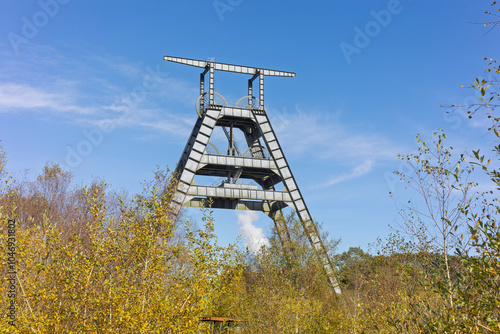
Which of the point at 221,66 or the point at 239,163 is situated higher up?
the point at 221,66

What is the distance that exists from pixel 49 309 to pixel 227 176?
3790cm

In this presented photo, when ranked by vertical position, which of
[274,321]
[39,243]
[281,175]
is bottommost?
[274,321]

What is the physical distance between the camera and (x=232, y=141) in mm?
48844

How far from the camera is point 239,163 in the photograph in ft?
151

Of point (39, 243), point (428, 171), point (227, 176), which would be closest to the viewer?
point (428, 171)

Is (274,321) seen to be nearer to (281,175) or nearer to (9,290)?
(9,290)

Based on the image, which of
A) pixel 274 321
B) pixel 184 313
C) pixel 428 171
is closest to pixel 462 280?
pixel 428 171

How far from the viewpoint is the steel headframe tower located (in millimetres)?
44750

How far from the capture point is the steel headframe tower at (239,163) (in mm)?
44750

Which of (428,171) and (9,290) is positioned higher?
(428,171)

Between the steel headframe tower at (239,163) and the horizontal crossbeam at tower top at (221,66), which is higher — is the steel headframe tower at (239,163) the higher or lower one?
the lower one

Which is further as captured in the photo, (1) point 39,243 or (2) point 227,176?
(2) point 227,176

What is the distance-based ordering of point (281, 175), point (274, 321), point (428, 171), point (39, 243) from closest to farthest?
point (428, 171) < point (39, 243) < point (274, 321) < point (281, 175)

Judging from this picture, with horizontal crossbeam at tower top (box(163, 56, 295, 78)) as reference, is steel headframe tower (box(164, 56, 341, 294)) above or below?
below
